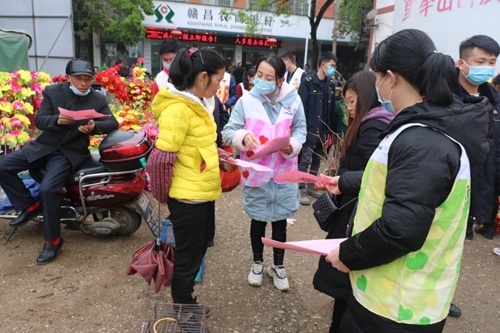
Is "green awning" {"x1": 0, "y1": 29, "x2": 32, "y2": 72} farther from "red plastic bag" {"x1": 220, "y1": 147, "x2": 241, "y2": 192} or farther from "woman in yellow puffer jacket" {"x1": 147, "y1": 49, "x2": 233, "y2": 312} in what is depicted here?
"woman in yellow puffer jacket" {"x1": 147, "y1": 49, "x2": 233, "y2": 312}

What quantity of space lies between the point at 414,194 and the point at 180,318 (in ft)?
5.54

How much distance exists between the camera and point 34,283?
3.08 metres

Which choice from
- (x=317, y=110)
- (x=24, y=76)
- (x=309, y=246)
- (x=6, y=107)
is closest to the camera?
(x=309, y=246)

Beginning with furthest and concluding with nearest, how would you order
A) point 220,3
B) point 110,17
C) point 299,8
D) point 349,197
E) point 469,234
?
point 299,8
point 220,3
point 110,17
point 469,234
point 349,197

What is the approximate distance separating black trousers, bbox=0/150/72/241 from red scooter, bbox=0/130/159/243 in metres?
0.12

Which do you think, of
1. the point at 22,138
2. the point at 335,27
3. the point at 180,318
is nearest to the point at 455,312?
the point at 180,318

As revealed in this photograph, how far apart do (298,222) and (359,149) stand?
8.56 feet

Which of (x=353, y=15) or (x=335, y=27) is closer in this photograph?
(x=353, y=15)

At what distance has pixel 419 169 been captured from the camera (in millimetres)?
1168

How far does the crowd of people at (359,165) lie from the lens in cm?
122

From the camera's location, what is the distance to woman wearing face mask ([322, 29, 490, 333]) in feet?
3.88

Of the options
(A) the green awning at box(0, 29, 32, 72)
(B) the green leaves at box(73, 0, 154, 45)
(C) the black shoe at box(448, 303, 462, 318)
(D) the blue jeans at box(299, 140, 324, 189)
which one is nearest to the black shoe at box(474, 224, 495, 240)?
(C) the black shoe at box(448, 303, 462, 318)

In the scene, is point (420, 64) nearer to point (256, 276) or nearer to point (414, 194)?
point (414, 194)

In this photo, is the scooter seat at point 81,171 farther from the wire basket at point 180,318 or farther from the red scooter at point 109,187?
the wire basket at point 180,318
